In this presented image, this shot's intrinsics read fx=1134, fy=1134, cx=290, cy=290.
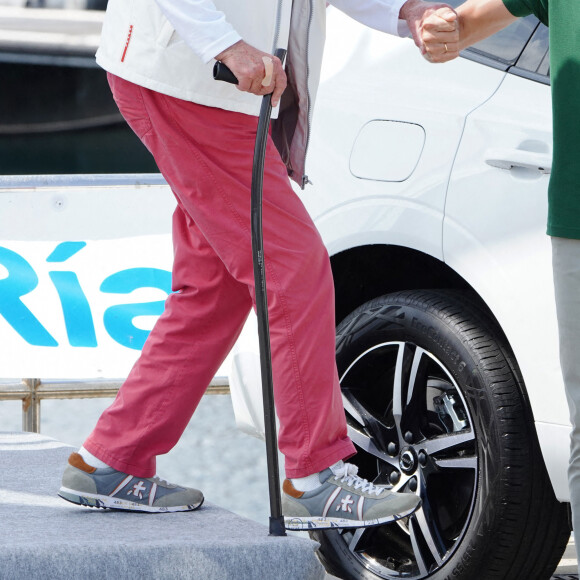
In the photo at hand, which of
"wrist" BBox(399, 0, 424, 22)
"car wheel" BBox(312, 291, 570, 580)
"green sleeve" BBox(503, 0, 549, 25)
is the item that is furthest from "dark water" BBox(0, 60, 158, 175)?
"green sleeve" BBox(503, 0, 549, 25)

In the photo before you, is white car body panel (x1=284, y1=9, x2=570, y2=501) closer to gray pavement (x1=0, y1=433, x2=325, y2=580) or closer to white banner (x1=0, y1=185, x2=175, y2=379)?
gray pavement (x1=0, y1=433, x2=325, y2=580)

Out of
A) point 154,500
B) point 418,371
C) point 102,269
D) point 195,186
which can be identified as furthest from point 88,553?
point 102,269

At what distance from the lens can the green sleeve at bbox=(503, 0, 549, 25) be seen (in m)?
2.27

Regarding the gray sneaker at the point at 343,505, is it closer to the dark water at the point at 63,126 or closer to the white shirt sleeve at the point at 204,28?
the white shirt sleeve at the point at 204,28

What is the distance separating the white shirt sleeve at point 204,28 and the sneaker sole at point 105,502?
3.44 ft

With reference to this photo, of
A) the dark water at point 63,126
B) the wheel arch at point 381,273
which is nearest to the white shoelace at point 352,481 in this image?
the wheel arch at point 381,273

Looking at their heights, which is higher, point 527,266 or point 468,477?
point 527,266

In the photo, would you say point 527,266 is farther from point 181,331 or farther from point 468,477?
point 181,331

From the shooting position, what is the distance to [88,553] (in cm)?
215

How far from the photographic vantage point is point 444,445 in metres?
2.83

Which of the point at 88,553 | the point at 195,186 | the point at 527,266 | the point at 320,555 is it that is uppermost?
the point at 195,186

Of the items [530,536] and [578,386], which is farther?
[530,536]

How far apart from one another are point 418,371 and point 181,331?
0.66m

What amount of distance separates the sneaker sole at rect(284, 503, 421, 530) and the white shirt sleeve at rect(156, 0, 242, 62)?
101cm
